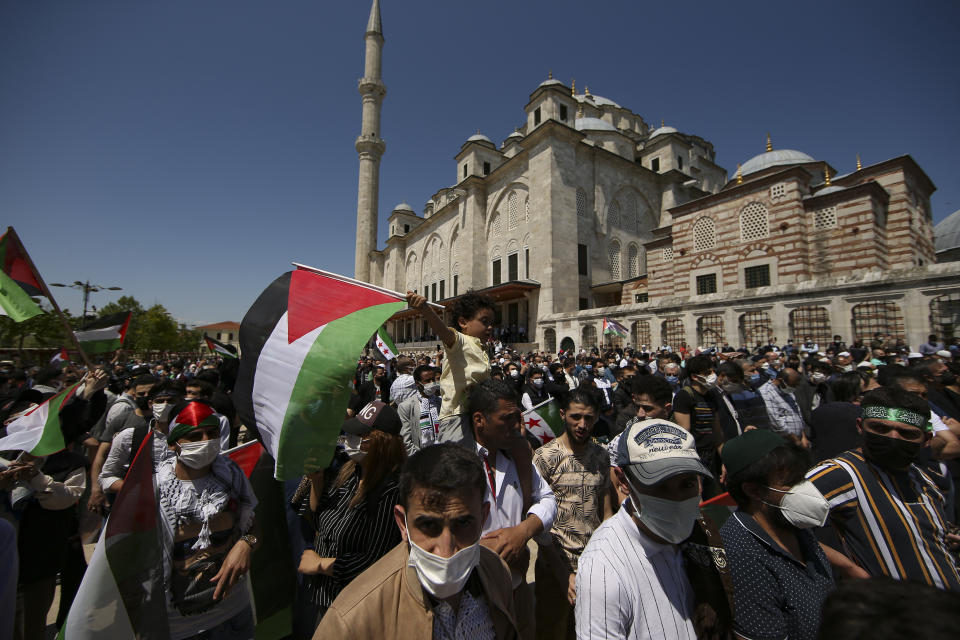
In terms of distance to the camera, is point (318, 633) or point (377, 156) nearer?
Result: point (318, 633)

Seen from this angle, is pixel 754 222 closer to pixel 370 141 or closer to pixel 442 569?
pixel 442 569

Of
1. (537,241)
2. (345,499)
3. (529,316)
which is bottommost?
Answer: (345,499)

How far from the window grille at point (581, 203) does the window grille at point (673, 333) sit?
12533mm

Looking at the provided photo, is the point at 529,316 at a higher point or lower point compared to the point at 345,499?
higher

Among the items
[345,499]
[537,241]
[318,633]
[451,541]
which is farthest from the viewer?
[537,241]

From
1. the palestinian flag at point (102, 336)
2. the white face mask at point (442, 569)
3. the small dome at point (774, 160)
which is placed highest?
the small dome at point (774, 160)

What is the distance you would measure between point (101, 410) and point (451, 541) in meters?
4.00

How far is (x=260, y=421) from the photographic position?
2107mm

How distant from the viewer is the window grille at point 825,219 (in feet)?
55.5

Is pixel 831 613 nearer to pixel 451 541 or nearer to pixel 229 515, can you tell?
pixel 451 541

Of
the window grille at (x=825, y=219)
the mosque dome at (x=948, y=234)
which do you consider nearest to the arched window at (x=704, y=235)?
the window grille at (x=825, y=219)

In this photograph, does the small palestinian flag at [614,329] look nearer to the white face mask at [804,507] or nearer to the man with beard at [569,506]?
the man with beard at [569,506]

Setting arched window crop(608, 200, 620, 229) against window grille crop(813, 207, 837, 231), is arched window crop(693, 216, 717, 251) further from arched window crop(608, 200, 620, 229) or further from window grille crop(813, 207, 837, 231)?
arched window crop(608, 200, 620, 229)

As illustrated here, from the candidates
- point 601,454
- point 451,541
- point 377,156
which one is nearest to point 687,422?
point 601,454
